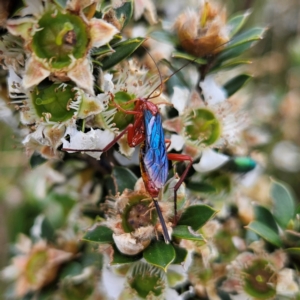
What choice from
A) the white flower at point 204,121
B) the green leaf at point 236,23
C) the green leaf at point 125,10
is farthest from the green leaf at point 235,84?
the green leaf at point 125,10

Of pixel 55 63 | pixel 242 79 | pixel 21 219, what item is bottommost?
pixel 21 219

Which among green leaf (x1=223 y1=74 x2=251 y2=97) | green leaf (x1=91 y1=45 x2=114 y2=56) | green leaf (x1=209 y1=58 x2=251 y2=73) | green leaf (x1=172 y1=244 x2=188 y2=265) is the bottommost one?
green leaf (x1=172 y1=244 x2=188 y2=265)

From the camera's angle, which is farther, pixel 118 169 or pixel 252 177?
pixel 252 177

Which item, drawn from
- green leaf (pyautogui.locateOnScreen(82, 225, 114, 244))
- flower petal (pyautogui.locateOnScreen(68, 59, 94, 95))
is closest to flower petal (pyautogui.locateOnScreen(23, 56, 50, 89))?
flower petal (pyautogui.locateOnScreen(68, 59, 94, 95))

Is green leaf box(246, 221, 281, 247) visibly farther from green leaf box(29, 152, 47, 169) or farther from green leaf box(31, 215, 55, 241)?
green leaf box(31, 215, 55, 241)

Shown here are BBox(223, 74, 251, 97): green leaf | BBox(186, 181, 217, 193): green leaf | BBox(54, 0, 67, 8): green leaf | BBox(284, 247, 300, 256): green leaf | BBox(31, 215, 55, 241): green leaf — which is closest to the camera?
BBox(54, 0, 67, 8): green leaf

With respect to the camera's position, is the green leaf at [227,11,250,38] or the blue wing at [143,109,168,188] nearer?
the blue wing at [143,109,168,188]

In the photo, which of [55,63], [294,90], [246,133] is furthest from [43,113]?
[294,90]

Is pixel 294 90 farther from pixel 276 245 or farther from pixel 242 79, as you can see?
pixel 276 245
